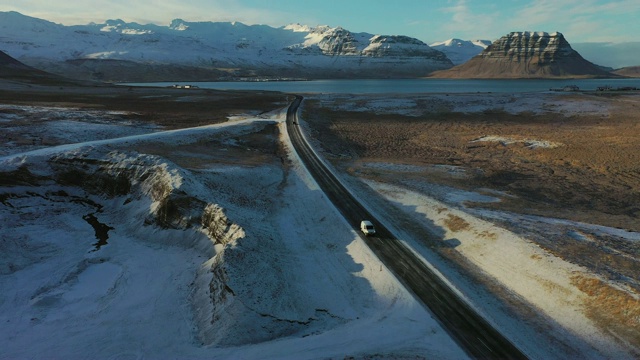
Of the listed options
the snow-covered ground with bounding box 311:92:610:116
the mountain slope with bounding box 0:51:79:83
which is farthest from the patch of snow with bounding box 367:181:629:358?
the mountain slope with bounding box 0:51:79:83

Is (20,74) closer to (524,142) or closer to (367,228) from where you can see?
(367,228)

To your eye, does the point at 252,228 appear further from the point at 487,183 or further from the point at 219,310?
the point at 487,183

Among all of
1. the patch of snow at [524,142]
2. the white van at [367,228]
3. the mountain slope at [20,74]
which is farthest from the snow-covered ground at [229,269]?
the mountain slope at [20,74]

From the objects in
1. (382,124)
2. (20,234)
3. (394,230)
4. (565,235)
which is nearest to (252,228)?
(394,230)

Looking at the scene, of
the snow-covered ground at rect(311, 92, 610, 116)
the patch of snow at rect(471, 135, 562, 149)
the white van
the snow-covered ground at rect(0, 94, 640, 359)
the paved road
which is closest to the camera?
the paved road

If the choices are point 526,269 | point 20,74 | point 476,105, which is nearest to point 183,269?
point 526,269

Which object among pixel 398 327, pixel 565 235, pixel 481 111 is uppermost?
pixel 481 111

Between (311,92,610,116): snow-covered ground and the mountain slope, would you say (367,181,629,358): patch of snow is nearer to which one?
(311,92,610,116): snow-covered ground

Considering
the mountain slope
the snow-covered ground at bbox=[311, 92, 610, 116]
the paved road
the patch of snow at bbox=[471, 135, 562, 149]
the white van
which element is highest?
the mountain slope
